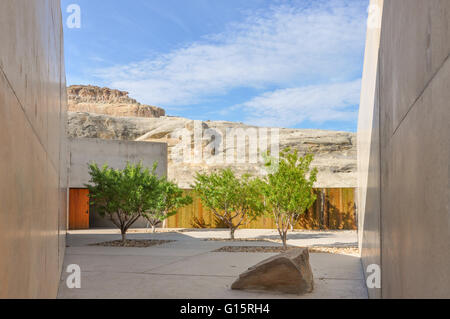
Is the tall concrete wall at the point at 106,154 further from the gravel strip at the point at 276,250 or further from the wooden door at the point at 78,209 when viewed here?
the gravel strip at the point at 276,250

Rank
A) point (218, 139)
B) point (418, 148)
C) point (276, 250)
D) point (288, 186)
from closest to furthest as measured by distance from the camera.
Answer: point (418, 148) < point (288, 186) < point (276, 250) < point (218, 139)

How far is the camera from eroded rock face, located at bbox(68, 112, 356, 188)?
49.4 m

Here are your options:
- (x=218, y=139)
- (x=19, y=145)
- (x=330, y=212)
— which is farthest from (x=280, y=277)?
(x=218, y=139)

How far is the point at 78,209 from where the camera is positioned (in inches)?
875

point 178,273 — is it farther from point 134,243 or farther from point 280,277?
point 134,243

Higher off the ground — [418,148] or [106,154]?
[106,154]

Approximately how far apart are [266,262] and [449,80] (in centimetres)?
558

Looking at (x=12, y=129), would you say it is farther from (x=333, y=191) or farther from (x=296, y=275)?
(x=333, y=191)

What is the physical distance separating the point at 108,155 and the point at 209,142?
39.4 meters

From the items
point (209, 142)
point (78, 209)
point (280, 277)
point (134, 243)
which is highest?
point (209, 142)

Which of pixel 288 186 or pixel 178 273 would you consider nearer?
pixel 178 273

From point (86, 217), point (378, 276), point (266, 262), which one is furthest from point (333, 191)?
point (378, 276)

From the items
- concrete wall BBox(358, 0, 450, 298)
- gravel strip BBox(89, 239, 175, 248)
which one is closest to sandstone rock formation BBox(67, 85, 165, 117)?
gravel strip BBox(89, 239, 175, 248)

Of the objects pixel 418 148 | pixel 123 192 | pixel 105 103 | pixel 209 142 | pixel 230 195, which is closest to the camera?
pixel 418 148
